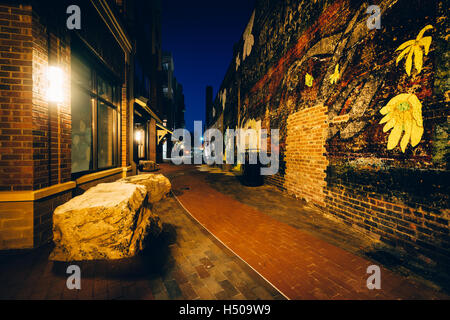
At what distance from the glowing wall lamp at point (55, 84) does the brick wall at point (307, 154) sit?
5.30 metres

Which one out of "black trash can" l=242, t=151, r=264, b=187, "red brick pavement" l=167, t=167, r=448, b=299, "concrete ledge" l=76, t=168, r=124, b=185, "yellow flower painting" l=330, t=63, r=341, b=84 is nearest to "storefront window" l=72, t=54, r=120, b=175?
"concrete ledge" l=76, t=168, r=124, b=185

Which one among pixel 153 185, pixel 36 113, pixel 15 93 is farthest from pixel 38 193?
pixel 153 185

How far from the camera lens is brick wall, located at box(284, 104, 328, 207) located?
161 inches

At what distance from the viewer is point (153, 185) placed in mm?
5023

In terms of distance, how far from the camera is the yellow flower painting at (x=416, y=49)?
7.64ft

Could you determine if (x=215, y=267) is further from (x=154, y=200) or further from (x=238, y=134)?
(x=238, y=134)

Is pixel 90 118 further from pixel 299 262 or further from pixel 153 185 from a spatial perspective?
pixel 299 262

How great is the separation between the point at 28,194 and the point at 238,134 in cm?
948

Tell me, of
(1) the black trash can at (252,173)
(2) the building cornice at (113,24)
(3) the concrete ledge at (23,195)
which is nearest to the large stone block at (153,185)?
(3) the concrete ledge at (23,195)

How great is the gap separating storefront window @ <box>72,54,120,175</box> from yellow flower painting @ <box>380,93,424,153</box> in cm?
595

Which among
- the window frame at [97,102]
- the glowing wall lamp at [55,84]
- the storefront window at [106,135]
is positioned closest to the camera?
the glowing wall lamp at [55,84]

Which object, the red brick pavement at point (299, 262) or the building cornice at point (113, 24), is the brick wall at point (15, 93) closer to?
the building cornice at point (113, 24)

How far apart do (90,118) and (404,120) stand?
6712 mm

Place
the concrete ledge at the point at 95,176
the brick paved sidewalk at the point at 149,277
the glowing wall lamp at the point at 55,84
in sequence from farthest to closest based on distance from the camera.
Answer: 1. the concrete ledge at the point at 95,176
2. the glowing wall lamp at the point at 55,84
3. the brick paved sidewalk at the point at 149,277
